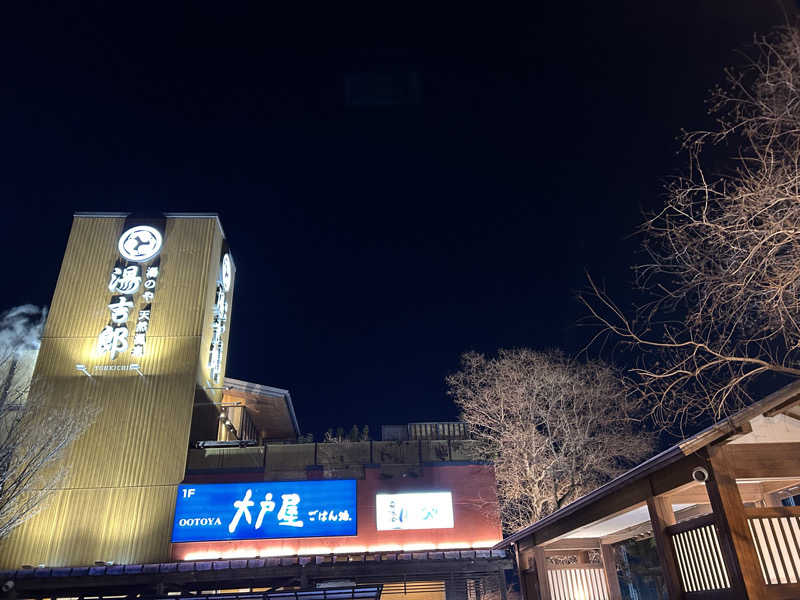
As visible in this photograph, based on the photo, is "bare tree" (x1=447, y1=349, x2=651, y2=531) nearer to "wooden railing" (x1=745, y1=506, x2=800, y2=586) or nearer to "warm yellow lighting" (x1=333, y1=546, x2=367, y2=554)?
"warm yellow lighting" (x1=333, y1=546, x2=367, y2=554)

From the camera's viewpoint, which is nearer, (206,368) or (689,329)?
(689,329)

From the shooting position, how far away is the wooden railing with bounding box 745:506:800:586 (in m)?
6.19

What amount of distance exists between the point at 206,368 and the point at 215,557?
24.4 feet

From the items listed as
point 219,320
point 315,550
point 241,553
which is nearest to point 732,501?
point 315,550

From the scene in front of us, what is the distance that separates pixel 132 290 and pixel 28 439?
255 inches

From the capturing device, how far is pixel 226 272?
27.5 metres

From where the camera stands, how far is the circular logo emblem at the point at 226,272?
26828 millimetres

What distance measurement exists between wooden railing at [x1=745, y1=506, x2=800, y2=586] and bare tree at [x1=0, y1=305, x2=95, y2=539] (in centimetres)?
1759

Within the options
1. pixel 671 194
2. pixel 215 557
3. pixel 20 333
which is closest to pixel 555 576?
pixel 671 194

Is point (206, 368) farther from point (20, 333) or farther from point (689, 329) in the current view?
point (689, 329)

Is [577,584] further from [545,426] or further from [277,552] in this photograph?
[277,552]

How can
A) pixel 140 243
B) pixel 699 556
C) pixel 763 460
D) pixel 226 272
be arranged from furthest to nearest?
pixel 226 272
pixel 140 243
pixel 699 556
pixel 763 460

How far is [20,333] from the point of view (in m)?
26.2

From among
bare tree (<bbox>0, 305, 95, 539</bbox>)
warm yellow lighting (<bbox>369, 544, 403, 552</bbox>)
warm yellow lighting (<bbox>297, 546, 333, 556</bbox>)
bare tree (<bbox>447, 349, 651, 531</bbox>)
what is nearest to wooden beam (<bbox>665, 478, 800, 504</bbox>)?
bare tree (<bbox>447, 349, 651, 531</bbox>)
